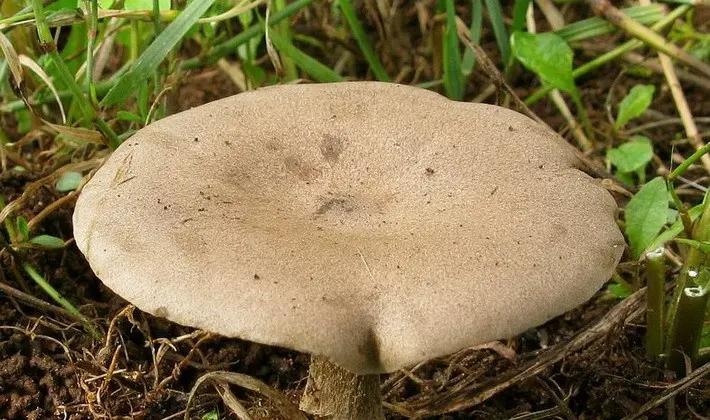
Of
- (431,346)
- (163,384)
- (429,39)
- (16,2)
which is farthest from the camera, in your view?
(429,39)

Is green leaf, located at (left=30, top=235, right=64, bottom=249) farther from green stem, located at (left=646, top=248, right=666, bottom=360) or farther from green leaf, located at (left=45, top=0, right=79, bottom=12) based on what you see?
green stem, located at (left=646, top=248, right=666, bottom=360)

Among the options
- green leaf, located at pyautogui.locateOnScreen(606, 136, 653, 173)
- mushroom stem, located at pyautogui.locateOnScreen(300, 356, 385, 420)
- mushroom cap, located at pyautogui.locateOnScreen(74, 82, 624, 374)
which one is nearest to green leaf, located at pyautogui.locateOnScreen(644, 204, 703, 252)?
mushroom cap, located at pyautogui.locateOnScreen(74, 82, 624, 374)

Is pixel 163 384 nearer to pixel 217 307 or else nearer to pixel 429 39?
pixel 217 307

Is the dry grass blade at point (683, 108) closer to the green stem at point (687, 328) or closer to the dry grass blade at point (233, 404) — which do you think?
the green stem at point (687, 328)

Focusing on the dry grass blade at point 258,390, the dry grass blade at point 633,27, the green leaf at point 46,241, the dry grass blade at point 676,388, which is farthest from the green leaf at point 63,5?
the dry grass blade at point 676,388

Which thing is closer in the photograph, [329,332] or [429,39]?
[329,332]

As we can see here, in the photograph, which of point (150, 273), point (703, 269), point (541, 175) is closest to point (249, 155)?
point (150, 273)
